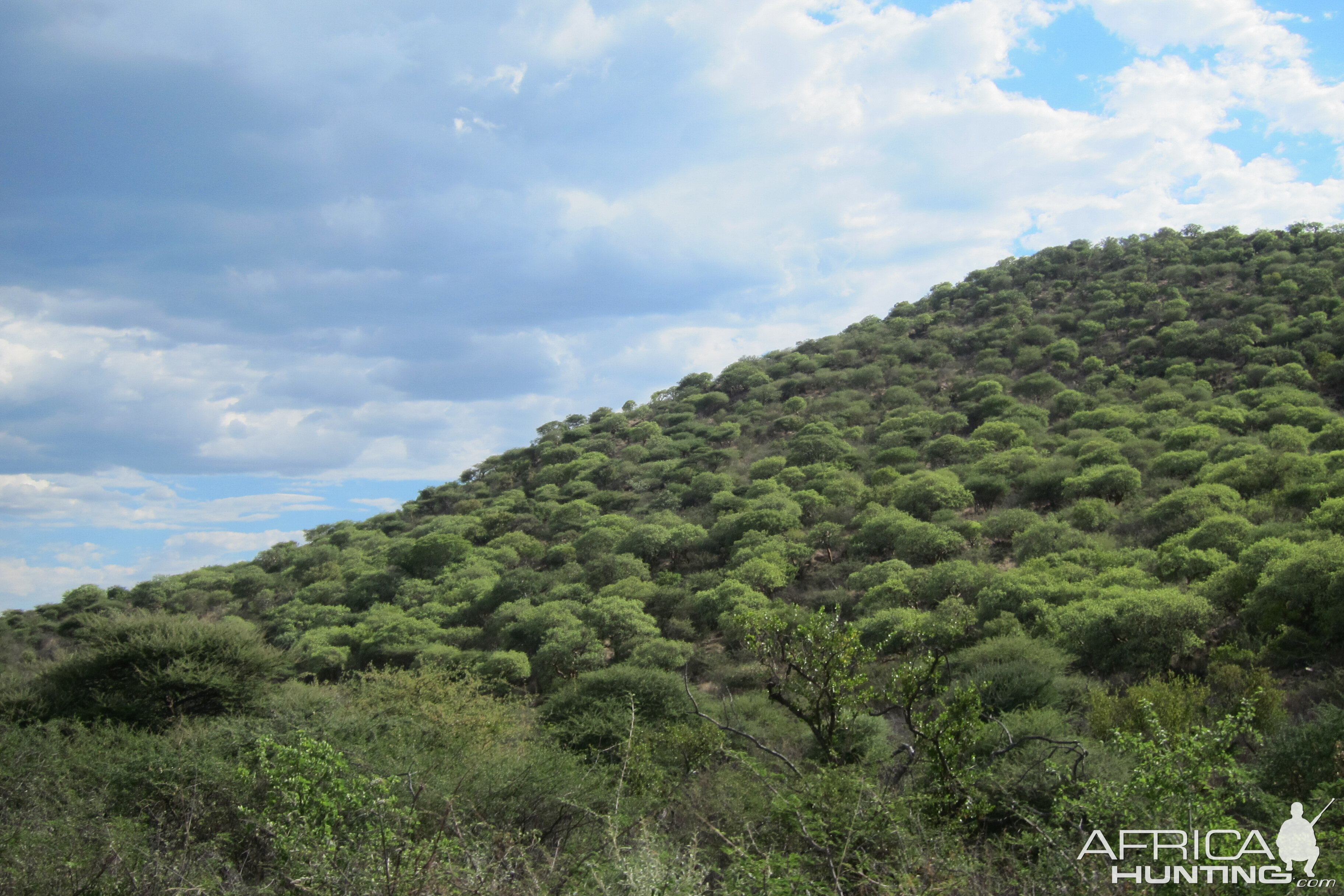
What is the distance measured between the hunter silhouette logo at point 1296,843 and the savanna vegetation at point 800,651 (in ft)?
0.43

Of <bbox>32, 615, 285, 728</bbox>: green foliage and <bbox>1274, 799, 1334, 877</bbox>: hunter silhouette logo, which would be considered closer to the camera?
<bbox>1274, 799, 1334, 877</bbox>: hunter silhouette logo

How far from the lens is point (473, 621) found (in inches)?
1312

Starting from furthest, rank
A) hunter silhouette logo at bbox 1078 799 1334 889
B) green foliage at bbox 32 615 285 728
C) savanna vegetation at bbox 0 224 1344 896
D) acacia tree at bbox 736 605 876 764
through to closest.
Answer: green foliage at bbox 32 615 285 728, acacia tree at bbox 736 605 876 764, savanna vegetation at bbox 0 224 1344 896, hunter silhouette logo at bbox 1078 799 1334 889

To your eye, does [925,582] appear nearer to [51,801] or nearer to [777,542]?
[777,542]

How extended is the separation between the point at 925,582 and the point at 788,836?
750 inches

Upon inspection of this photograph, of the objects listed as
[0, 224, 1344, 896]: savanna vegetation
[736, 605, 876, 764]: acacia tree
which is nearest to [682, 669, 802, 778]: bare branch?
[0, 224, 1344, 896]: savanna vegetation

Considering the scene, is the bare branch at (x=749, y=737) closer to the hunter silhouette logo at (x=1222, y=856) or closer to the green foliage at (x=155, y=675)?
the hunter silhouette logo at (x=1222, y=856)

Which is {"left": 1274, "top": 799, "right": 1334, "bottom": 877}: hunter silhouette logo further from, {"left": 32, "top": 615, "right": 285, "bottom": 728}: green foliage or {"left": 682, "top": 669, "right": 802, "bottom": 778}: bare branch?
{"left": 32, "top": 615, "right": 285, "bottom": 728}: green foliage

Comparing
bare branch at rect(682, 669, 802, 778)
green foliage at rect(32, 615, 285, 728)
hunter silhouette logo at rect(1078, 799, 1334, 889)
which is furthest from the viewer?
green foliage at rect(32, 615, 285, 728)

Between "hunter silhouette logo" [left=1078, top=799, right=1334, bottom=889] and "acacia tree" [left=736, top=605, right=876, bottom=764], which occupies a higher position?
"acacia tree" [left=736, top=605, right=876, bottom=764]

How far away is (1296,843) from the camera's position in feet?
14.5

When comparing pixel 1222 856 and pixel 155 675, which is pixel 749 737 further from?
pixel 155 675

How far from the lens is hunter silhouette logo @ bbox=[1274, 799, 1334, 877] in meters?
4.30

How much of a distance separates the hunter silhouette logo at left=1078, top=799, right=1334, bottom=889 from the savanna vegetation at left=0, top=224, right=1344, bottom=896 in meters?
0.14
